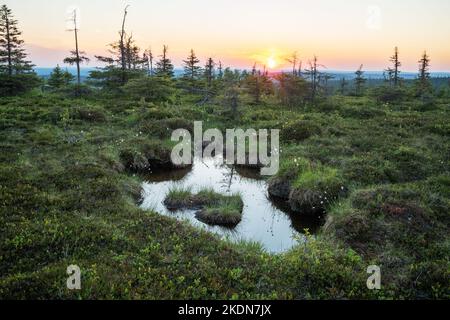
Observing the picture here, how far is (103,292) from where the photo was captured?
6.97m

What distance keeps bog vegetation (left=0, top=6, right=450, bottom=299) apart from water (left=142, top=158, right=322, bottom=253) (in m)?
0.66

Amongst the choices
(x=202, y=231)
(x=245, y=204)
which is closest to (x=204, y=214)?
(x=245, y=204)

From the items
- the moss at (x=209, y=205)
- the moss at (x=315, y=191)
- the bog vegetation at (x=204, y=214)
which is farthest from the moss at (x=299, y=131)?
the moss at (x=209, y=205)

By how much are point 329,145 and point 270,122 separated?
8.34m

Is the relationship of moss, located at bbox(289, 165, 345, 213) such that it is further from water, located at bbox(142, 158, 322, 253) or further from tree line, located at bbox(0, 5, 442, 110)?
tree line, located at bbox(0, 5, 442, 110)

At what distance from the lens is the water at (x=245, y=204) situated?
499 inches

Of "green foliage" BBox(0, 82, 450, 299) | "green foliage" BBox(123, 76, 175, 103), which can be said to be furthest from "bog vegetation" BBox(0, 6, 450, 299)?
"green foliage" BBox(123, 76, 175, 103)

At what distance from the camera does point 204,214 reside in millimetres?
13742

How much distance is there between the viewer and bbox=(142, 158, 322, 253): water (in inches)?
499

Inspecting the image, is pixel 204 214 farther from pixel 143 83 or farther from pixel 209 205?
pixel 143 83

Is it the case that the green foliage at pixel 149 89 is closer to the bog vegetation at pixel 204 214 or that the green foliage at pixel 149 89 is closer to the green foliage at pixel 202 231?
the bog vegetation at pixel 204 214

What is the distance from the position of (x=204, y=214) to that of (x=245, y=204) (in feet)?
7.64

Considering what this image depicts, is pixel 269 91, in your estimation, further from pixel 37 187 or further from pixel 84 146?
pixel 37 187

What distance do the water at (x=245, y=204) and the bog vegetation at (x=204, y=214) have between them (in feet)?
2.18
